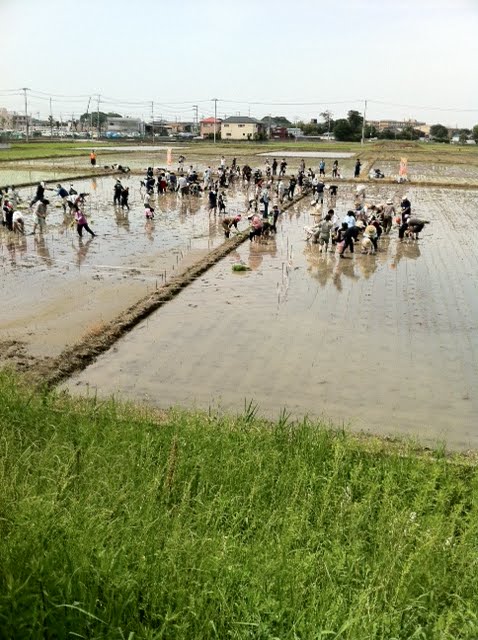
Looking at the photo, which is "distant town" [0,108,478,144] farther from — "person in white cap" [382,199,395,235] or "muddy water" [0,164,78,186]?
"person in white cap" [382,199,395,235]

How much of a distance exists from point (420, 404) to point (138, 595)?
5.13 meters

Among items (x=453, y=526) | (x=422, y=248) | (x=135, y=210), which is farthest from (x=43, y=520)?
(x=135, y=210)

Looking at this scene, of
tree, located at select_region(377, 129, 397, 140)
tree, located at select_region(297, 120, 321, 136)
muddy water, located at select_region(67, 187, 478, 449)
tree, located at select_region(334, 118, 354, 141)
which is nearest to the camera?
muddy water, located at select_region(67, 187, 478, 449)

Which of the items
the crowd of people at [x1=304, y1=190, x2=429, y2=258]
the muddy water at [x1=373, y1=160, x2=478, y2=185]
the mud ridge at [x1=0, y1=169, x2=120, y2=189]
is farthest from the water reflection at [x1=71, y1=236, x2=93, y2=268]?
the muddy water at [x1=373, y1=160, x2=478, y2=185]

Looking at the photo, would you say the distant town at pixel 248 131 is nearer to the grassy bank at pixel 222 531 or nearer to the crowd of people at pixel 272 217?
the crowd of people at pixel 272 217

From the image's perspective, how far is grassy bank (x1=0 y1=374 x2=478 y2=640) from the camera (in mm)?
3725

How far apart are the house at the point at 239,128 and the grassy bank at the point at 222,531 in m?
92.2

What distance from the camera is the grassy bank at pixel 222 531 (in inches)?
147

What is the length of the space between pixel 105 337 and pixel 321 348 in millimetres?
3447

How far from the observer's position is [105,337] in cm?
988

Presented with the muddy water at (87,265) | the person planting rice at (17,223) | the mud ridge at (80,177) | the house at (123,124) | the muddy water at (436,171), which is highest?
the house at (123,124)

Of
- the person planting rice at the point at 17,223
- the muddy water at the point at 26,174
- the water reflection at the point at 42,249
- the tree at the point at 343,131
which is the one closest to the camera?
the water reflection at the point at 42,249

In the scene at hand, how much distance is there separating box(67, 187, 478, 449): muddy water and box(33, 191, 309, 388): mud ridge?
21cm

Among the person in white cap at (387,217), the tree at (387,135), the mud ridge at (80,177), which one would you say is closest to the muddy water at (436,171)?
the mud ridge at (80,177)
